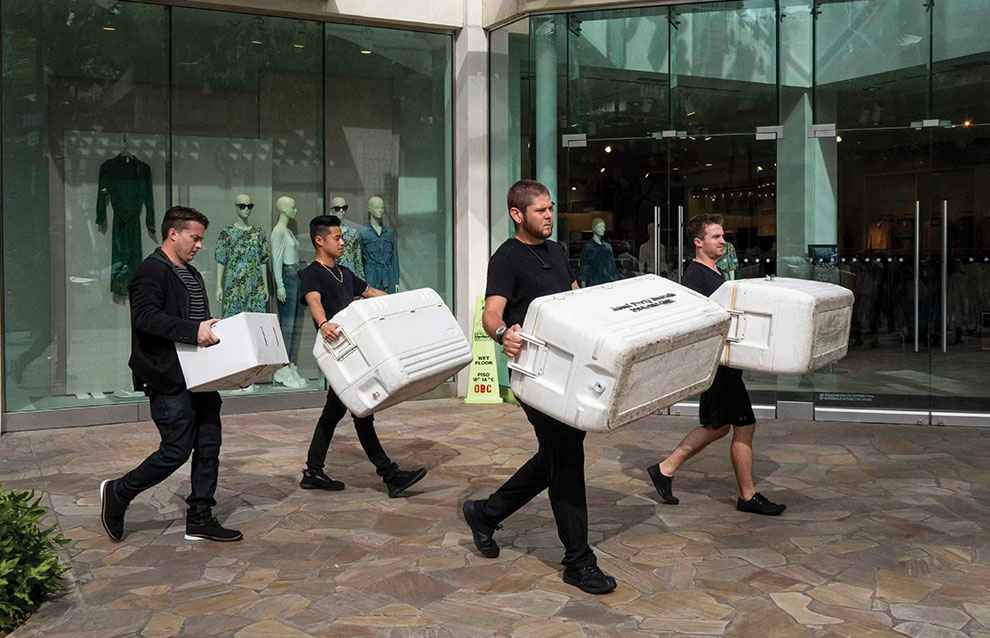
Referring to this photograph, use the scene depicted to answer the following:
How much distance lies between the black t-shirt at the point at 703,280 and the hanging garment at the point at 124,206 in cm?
641

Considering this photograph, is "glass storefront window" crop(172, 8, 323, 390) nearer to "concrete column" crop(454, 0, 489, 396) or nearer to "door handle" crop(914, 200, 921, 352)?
"concrete column" crop(454, 0, 489, 396)

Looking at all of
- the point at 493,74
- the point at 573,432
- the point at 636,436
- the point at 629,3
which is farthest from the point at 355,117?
the point at 573,432

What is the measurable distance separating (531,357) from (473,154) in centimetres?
725

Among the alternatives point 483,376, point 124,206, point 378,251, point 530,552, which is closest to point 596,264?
point 483,376

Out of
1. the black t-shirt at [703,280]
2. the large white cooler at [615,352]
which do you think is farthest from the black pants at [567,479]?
the black t-shirt at [703,280]

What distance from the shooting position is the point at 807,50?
962cm

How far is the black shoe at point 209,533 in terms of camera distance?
5.32m

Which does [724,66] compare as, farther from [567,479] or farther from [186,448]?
[186,448]

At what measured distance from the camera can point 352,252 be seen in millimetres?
10758

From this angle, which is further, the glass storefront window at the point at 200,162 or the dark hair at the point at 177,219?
the glass storefront window at the point at 200,162

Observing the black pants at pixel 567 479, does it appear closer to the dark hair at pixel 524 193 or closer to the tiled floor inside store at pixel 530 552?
the tiled floor inside store at pixel 530 552

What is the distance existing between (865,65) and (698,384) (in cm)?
647

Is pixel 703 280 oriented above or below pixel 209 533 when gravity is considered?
above

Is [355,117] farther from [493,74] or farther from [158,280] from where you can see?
[158,280]
